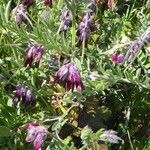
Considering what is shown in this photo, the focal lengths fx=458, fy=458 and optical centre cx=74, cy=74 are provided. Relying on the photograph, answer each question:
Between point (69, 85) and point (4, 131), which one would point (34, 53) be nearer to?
point (69, 85)

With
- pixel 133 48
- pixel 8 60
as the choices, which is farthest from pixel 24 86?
pixel 133 48

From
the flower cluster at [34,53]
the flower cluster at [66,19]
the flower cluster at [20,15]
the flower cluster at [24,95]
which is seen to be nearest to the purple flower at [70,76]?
the flower cluster at [34,53]

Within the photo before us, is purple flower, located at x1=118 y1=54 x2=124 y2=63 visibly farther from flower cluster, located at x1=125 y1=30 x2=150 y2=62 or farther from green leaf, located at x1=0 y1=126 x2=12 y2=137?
green leaf, located at x1=0 y1=126 x2=12 y2=137

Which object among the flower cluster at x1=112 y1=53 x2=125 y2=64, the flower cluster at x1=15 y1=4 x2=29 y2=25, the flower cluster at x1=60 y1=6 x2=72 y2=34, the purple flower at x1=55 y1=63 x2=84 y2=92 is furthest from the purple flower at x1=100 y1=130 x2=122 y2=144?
the flower cluster at x1=15 y1=4 x2=29 y2=25

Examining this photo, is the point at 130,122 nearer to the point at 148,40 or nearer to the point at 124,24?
the point at 148,40

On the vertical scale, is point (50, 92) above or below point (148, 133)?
above

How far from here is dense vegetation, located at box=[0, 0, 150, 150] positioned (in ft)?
6.79

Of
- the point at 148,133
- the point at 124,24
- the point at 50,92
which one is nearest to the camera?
the point at 50,92

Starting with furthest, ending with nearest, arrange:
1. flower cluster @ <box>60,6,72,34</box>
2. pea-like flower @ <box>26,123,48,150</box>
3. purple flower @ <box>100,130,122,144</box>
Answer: flower cluster @ <box>60,6,72,34</box>, purple flower @ <box>100,130,122,144</box>, pea-like flower @ <box>26,123,48,150</box>

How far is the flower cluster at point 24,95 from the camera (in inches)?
89.3

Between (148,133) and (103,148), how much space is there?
0.41 metres

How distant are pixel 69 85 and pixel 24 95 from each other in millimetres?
377

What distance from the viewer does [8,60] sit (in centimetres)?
265

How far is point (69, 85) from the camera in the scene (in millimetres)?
1972
